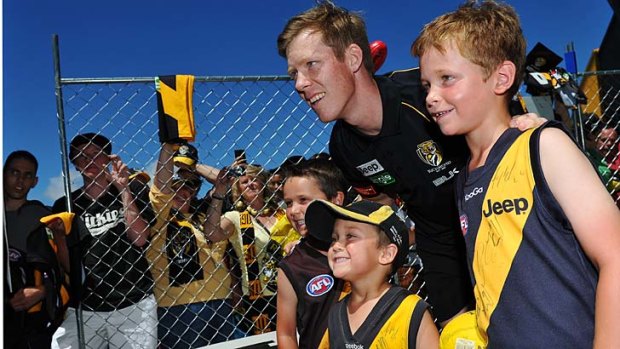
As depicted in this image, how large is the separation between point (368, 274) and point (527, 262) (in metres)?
1.10

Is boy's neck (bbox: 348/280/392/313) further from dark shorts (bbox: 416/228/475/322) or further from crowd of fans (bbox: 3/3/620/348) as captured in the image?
dark shorts (bbox: 416/228/475/322)

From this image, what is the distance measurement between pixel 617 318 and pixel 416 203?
1.26 metres

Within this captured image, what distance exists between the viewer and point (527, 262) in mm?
1359

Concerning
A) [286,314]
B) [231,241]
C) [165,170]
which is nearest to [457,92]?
[286,314]

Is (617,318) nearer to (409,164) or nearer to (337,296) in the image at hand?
(409,164)

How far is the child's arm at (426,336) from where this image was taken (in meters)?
2.15

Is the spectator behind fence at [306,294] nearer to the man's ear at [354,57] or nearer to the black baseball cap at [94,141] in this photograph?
the man's ear at [354,57]

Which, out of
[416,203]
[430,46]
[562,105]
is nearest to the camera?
[430,46]

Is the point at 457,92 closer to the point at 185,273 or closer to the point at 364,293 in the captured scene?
the point at 364,293

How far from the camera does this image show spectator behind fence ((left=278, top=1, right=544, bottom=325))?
229 centimetres

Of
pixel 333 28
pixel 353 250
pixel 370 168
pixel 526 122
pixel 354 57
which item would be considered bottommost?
pixel 353 250

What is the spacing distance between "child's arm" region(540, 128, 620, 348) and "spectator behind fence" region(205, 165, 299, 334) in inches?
113

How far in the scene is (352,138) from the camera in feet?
8.13

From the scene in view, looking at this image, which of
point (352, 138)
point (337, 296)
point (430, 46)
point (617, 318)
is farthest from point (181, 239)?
point (617, 318)
